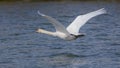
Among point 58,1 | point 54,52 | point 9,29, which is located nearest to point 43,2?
point 58,1

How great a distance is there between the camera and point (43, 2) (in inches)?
1682

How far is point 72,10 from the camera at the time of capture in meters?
35.2

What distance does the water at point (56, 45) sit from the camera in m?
16.2

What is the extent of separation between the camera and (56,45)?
19.6 metres

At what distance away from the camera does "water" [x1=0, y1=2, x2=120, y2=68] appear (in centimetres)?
1625

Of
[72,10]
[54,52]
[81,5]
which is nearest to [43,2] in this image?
[81,5]

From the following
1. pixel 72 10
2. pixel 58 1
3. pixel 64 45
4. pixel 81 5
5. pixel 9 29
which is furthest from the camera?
pixel 58 1

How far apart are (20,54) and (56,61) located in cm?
197

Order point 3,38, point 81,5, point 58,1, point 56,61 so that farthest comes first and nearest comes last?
point 58,1
point 81,5
point 3,38
point 56,61

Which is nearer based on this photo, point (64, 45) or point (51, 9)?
point (64, 45)

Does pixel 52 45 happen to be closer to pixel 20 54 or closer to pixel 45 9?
pixel 20 54

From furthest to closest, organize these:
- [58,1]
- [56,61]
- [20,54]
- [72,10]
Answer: [58,1] → [72,10] → [20,54] → [56,61]

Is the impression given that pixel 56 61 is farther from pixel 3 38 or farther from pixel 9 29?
pixel 9 29

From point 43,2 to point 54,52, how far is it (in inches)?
981
